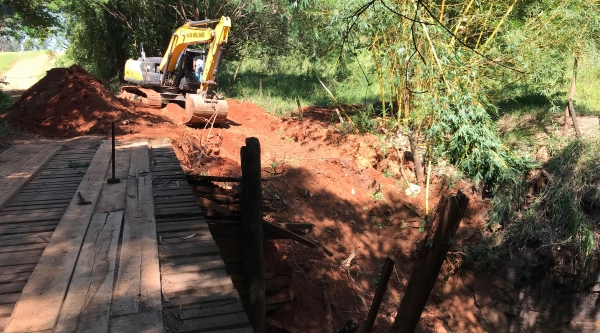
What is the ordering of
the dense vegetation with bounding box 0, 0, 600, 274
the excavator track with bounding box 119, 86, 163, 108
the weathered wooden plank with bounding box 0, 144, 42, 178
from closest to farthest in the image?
the weathered wooden plank with bounding box 0, 144, 42, 178 → the dense vegetation with bounding box 0, 0, 600, 274 → the excavator track with bounding box 119, 86, 163, 108

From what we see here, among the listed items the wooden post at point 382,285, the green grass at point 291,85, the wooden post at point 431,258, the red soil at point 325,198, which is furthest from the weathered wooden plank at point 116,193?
the green grass at point 291,85

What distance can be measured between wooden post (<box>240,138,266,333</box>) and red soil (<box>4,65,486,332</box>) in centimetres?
97

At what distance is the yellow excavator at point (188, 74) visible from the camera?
10727 mm

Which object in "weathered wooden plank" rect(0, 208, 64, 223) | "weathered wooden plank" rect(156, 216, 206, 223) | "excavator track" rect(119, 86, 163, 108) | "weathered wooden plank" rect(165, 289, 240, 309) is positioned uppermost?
"excavator track" rect(119, 86, 163, 108)

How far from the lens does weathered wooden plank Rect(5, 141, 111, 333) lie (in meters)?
2.04

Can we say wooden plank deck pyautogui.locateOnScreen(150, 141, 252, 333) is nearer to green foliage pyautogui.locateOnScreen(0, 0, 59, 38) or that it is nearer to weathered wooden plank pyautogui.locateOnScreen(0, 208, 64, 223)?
weathered wooden plank pyautogui.locateOnScreen(0, 208, 64, 223)

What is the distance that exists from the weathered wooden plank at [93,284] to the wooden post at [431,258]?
220cm

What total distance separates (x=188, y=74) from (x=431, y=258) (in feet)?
35.9

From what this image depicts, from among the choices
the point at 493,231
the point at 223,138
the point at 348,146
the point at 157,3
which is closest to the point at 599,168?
the point at 493,231

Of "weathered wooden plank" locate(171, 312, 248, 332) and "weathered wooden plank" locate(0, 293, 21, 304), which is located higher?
"weathered wooden plank" locate(0, 293, 21, 304)

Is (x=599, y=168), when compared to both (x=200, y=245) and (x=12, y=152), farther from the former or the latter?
(x=12, y=152)

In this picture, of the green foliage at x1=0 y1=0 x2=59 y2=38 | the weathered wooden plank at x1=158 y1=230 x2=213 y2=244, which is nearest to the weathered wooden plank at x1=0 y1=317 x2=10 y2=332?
the weathered wooden plank at x1=158 y1=230 x2=213 y2=244

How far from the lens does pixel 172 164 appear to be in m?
5.01

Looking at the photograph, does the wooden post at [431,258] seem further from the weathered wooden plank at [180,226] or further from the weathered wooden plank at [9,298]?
the weathered wooden plank at [9,298]
